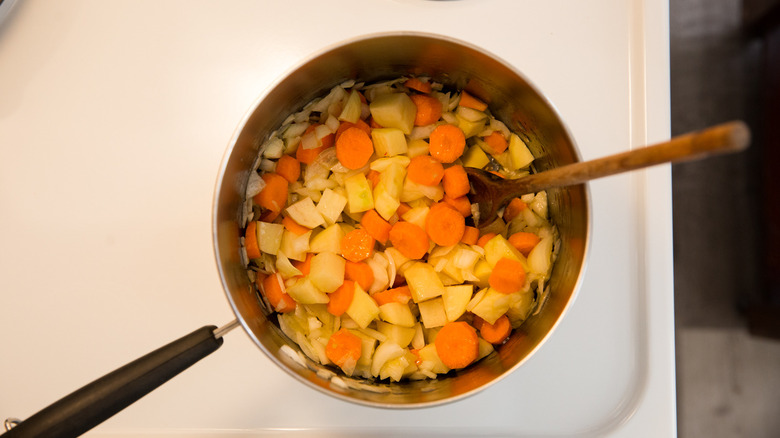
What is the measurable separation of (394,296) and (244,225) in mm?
315

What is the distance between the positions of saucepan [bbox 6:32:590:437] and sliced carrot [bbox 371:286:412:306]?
0.15 metres

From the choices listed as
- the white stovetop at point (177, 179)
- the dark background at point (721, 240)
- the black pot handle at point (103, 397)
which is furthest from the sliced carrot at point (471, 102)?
the dark background at point (721, 240)

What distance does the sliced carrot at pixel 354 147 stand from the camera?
3.37 ft

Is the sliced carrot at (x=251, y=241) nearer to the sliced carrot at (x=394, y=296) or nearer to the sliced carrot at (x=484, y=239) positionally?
the sliced carrot at (x=394, y=296)

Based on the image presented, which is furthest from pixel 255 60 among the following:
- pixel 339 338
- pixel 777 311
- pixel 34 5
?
pixel 777 311

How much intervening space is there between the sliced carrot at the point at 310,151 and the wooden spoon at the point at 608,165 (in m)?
0.28

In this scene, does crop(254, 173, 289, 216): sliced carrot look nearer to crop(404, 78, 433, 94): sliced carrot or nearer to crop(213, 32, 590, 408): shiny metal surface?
crop(213, 32, 590, 408): shiny metal surface

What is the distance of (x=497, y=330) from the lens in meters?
1.02

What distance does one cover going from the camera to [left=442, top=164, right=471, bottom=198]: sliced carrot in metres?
1.04

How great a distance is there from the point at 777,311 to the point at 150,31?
6.44 feet

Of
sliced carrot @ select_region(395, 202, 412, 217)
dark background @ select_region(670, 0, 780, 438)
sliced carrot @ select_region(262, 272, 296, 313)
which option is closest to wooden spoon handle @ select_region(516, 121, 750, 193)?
sliced carrot @ select_region(395, 202, 412, 217)

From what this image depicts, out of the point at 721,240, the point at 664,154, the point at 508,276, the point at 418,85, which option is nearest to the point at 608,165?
the point at 664,154

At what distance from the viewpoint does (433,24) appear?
1087mm

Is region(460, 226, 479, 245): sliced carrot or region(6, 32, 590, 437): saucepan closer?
region(6, 32, 590, 437): saucepan
